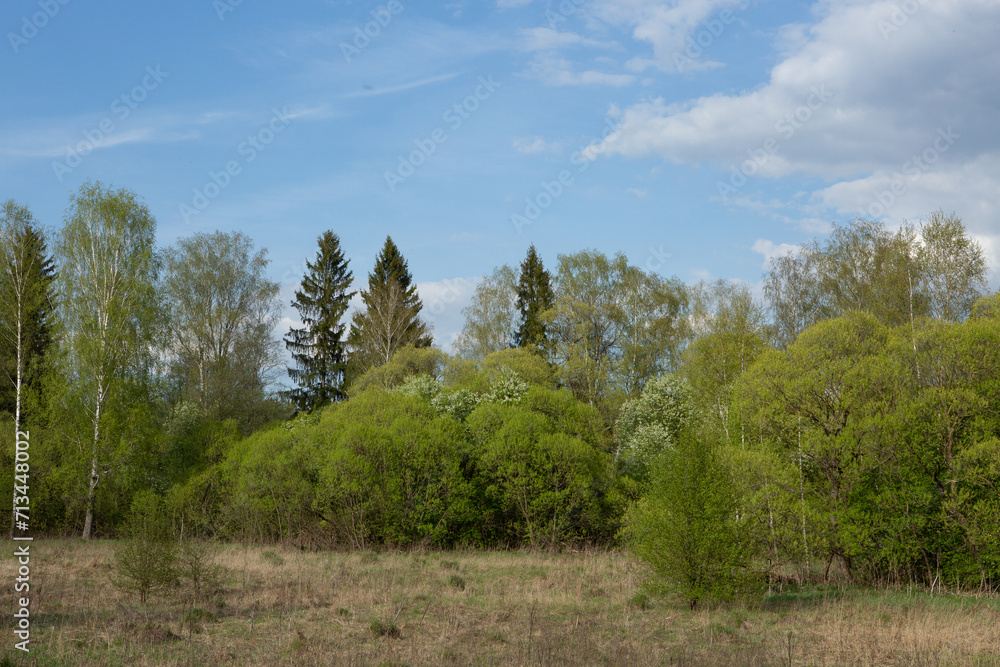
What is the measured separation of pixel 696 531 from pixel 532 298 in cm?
3684

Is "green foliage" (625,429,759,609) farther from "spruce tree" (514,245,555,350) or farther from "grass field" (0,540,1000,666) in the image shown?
"spruce tree" (514,245,555,350)

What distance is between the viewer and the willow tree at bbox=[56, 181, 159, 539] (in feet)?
98.6

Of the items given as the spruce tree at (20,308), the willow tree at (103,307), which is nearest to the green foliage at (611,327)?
the willow tree at (103,307)

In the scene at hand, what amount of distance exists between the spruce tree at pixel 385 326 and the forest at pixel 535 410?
21 cm

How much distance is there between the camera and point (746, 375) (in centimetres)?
2250

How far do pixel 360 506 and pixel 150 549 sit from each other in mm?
12264

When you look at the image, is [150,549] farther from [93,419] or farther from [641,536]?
[93,419]

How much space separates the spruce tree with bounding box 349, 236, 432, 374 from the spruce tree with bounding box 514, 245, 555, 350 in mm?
6686

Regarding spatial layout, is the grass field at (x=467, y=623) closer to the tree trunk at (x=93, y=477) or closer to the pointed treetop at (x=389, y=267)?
the tree trunk at (x=93, y=477)

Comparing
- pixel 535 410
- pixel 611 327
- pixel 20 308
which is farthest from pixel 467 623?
pixel 611 327

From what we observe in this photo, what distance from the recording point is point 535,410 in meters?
29.4

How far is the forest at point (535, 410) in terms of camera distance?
64.4 feet

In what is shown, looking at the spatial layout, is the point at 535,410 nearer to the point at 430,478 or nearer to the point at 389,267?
the point at 430,478

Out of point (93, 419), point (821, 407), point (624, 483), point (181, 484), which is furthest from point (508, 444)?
point (93, 419)
